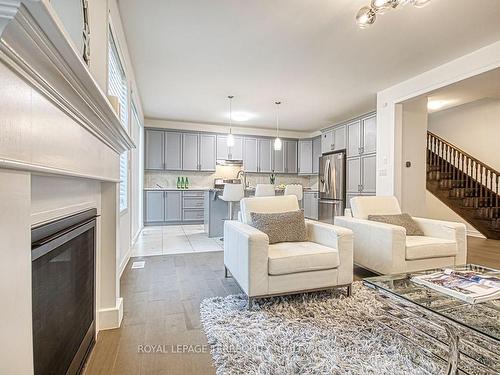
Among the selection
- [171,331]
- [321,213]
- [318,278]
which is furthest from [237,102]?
[171,331]

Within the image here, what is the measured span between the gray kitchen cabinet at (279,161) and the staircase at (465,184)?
3.43 metres

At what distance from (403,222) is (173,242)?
11.1 feet

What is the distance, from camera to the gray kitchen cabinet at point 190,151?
6.77 metres

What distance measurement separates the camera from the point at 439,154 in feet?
20.0

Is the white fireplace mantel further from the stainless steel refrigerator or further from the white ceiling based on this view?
the stainless steel refrigerator

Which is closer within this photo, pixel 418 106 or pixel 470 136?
pixel 418 106

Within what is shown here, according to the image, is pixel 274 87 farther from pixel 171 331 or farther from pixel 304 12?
pixel 171 331

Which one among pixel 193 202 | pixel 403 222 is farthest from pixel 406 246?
pixel 193 202

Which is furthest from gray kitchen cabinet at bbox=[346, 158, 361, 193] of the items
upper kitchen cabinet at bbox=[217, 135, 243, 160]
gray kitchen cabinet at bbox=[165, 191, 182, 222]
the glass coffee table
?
gray kitchen cabinet at bbox=[165, 191, 182, 222]

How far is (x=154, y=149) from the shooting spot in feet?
21.3

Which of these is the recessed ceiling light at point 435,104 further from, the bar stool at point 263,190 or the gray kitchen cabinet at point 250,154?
the gray kitchen cabinet at point 250,154

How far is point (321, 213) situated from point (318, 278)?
4694mm

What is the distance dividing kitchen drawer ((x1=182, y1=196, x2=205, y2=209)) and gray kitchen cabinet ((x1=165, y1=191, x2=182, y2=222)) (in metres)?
0.12

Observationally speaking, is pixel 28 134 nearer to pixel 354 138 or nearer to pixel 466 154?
pixel 354 138
